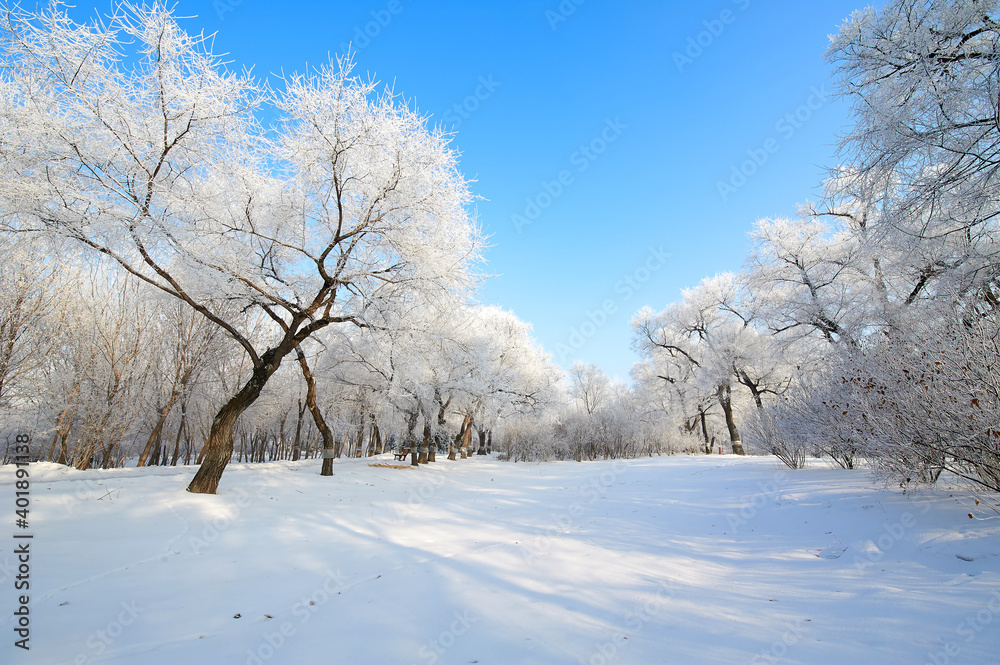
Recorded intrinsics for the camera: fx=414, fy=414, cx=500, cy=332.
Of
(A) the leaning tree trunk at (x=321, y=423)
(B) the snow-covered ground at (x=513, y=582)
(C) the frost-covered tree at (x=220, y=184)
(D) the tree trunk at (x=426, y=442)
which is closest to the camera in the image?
(B) the snow-covered ground at (x=513, y=582)

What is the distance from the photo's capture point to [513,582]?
3938 millimetres

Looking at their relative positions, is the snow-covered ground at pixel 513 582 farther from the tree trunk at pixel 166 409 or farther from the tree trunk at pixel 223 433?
the tree trunk at pixel 166 409

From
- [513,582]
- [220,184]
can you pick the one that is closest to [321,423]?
[220,184]

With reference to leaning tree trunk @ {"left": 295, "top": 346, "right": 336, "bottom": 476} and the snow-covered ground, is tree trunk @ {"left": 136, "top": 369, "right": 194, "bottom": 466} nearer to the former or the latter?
leaning tree trunk @ {"left": 295, "top": 346, "right": 336, "bottom": 476}

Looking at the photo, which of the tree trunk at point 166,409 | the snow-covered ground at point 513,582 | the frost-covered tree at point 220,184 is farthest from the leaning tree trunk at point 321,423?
the tree trunk at point 166,409

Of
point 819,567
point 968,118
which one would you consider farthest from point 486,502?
point 968,118

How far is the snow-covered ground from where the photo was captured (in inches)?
105

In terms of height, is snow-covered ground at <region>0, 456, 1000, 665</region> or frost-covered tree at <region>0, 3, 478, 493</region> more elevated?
frost-covered tree at <region>0, 3, 478, 493</region>

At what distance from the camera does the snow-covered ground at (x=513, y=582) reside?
8.75ft

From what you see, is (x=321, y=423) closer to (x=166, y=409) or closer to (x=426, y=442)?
(x=166, y=409)

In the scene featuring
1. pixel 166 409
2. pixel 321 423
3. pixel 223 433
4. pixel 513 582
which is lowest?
pixel 513 582

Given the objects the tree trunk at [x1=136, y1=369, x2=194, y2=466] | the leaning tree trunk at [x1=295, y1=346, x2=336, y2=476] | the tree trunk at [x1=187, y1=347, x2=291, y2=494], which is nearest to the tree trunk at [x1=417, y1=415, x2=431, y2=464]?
the leaning tree trunk at [x1=295, y1=346, x2=336, y2=476]

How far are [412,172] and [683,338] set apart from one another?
2700cm

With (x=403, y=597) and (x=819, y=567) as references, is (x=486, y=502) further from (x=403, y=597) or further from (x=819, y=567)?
(x=819, y=567)
